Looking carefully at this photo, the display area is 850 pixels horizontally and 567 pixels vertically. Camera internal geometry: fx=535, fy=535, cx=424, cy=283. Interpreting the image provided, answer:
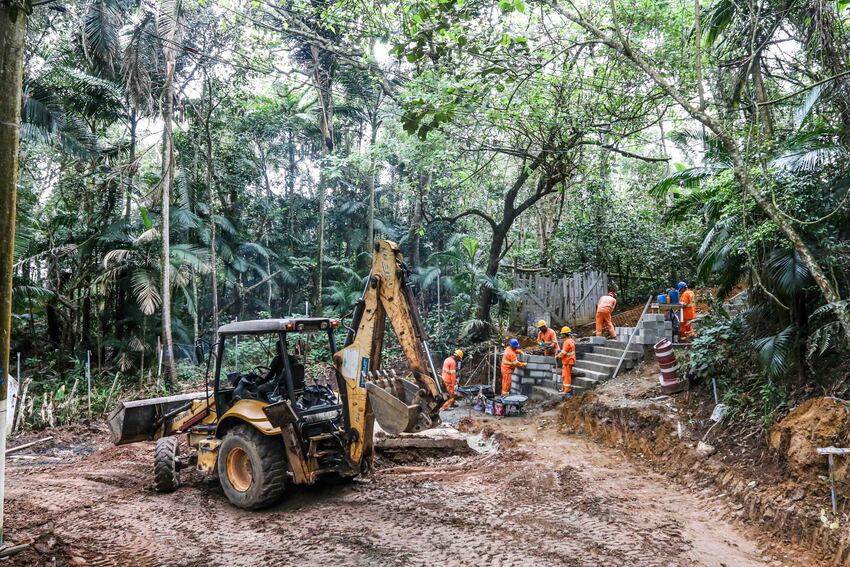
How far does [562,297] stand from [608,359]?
5215 millimetres

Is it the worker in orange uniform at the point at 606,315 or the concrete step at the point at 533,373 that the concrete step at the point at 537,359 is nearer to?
the concrete step at the point at 533,373

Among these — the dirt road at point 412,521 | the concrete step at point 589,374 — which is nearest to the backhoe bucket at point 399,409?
the dirt road at point 412,521

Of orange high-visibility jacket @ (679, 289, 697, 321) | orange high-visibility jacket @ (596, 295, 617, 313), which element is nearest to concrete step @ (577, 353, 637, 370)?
orange high-visibility jacket @ (596, 295, 617, 313)

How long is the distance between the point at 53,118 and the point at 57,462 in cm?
878

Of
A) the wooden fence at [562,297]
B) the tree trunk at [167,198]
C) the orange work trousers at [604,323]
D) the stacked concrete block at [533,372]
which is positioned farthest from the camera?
the wooden fence at [562,297]

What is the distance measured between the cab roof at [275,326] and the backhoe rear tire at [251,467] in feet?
3.89

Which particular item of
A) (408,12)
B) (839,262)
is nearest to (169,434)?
(408,12)

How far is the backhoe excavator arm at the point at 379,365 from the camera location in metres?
5.67

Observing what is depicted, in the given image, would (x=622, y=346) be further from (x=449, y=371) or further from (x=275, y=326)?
(x=275, y=326)

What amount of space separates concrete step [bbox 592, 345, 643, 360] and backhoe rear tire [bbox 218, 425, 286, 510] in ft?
28.2

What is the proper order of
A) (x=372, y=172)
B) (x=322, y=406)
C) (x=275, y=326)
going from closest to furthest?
(x=275, y=326)
(x=322, y=406)
(x=372, y=172)

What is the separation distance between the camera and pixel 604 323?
14188mm

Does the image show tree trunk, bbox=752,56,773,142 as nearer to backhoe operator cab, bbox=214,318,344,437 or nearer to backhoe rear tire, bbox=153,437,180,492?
backhoe operator cab, bbox=214,318,344,437

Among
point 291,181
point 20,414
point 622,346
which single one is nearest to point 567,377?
point 622,346
